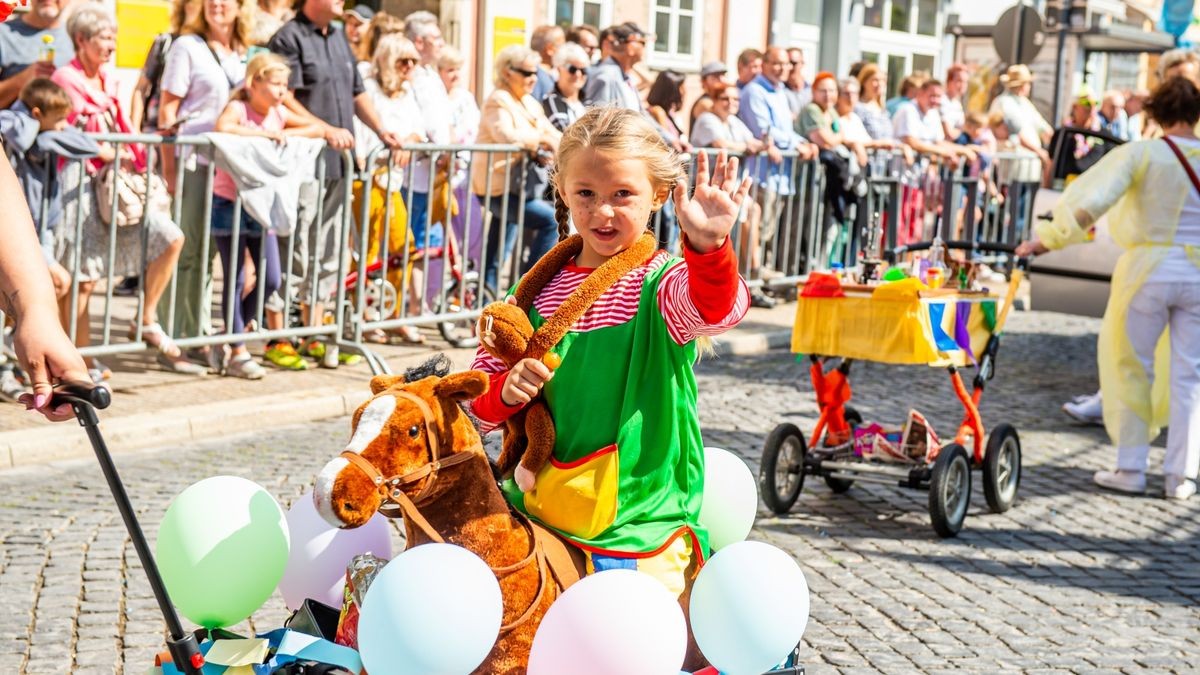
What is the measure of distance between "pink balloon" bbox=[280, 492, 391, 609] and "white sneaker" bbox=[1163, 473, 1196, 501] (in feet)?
16.8

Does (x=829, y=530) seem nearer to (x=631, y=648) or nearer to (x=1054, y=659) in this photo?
(x=1054, y=659)

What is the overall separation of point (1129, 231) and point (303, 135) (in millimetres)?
4602

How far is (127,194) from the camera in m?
8.33

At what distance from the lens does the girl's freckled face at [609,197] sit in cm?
343

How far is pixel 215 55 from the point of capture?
9344mm

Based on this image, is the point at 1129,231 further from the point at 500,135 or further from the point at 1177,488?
the point at 500,135

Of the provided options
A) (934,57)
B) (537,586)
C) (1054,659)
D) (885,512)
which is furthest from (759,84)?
(934,57)

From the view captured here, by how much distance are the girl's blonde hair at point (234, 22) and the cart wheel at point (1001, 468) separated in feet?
16.5

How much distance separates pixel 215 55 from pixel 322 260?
1.35m

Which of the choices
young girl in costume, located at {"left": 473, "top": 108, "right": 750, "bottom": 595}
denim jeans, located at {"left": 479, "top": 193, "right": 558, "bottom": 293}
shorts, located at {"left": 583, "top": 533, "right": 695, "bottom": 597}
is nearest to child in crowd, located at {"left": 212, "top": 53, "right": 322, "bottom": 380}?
denim jeans, located at {"left": 479, "top": 193, "right": 558, "bottom": 293}

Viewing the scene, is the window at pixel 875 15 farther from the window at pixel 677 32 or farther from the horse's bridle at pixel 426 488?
the horse's bridle at pixel 426 488

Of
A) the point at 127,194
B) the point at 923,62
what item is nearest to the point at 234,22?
the point at 127,194

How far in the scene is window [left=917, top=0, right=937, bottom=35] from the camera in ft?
91.0

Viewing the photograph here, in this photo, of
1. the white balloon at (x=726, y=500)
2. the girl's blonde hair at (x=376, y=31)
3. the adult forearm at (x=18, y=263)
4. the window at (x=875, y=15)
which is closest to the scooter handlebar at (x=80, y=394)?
the adult forearm at (x=18, y=263)
